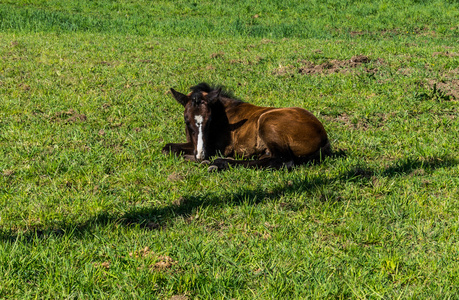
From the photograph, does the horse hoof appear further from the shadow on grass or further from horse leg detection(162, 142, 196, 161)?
the shadow on grass

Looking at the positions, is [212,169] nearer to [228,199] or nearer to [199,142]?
[199,142]

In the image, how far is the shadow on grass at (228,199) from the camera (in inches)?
153

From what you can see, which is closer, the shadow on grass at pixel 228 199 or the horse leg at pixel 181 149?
the shadow on grass at pixel 228 199

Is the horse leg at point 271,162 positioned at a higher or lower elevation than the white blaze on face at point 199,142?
lower

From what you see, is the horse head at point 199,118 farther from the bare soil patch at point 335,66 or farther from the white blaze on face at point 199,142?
the bare soil patch at point 335,66

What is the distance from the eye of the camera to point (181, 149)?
19.6ft

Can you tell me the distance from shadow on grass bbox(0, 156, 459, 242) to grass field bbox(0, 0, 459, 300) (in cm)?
2

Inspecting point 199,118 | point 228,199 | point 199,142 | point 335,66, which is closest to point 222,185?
point 228,199

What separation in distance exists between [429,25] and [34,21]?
14785 mm

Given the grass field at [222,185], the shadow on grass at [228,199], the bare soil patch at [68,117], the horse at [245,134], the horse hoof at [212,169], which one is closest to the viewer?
the grass field at [222,185]

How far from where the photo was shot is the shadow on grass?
3.89 metres

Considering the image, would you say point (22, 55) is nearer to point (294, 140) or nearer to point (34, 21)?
point (34, 21)

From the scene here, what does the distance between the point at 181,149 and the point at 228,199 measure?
5.31 feet

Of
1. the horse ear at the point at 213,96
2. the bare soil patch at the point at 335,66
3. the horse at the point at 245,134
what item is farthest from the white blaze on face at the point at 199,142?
the bare soil patch at the point at 335,66
